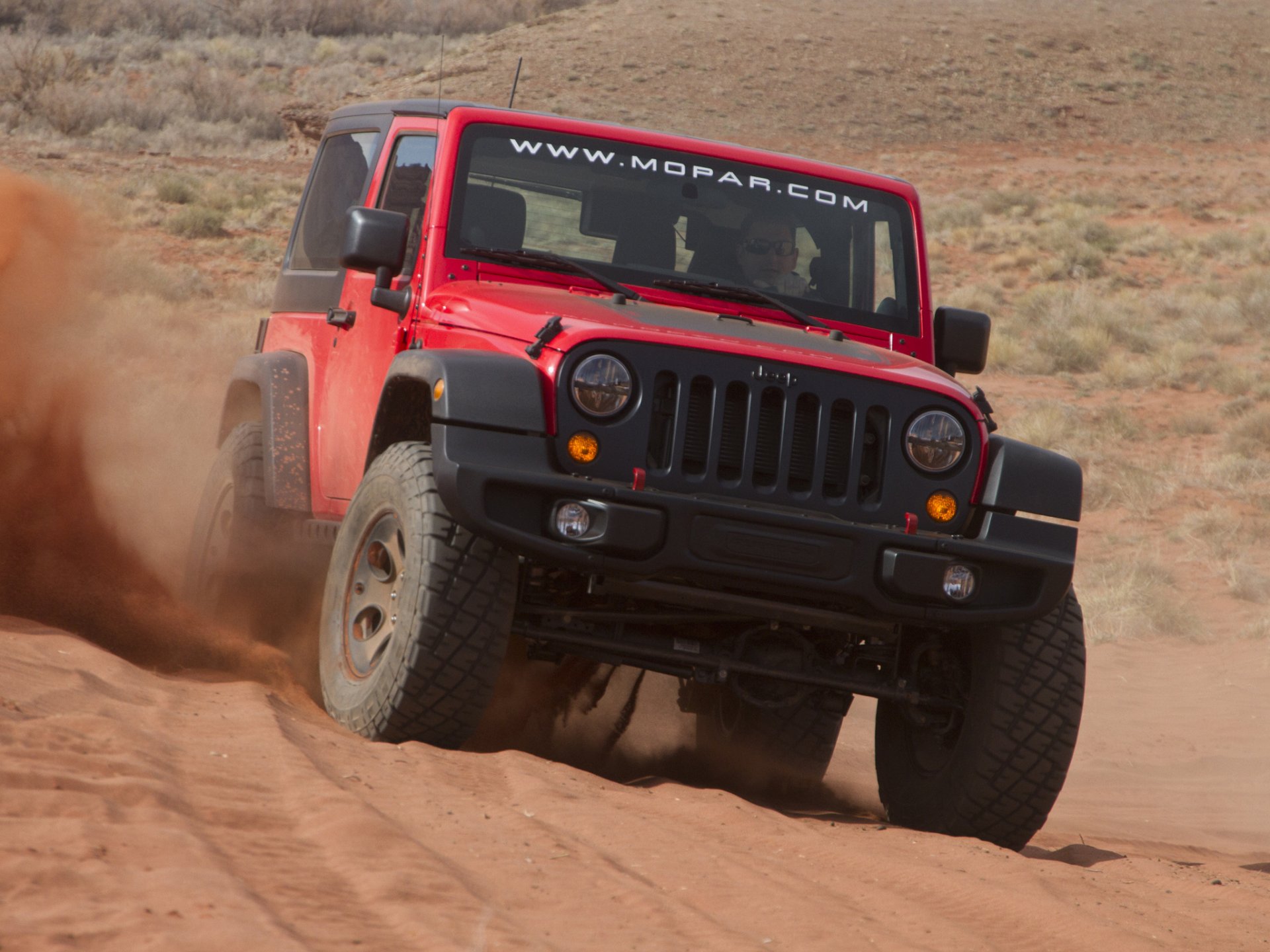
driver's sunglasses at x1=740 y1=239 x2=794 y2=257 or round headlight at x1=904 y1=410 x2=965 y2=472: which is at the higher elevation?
driver's sunglasses at x1=740 y1=239 x2=794 y2=257

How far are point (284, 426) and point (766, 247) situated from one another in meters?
2.07

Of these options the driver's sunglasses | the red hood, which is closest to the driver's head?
the driver's sunglasses

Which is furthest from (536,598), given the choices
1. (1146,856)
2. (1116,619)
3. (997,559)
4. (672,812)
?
(1116,619)

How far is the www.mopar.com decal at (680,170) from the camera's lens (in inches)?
211

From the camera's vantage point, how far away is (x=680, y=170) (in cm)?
548

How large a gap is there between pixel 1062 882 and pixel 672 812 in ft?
3.43

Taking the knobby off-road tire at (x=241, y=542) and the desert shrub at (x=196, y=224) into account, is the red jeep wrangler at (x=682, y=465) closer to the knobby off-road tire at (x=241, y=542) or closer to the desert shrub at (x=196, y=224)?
the knobby off-road tire at (x=241, y=542)

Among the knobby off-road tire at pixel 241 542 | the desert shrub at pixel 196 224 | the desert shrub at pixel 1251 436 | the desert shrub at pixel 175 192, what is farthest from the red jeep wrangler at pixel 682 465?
the desert shrub at pixel 175 192

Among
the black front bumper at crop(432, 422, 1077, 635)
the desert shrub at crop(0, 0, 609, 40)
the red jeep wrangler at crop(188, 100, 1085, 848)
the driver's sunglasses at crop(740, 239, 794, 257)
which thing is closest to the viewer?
the black front bumper at crop(432, 422, 1077, 635)

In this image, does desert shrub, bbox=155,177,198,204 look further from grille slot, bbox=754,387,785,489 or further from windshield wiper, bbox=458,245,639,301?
grille slot, bbox=754,387,785,489

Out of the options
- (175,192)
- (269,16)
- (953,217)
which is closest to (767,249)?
(175,192)

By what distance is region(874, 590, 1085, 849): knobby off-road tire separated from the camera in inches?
183

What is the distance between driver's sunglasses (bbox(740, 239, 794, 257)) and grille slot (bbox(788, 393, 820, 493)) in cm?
122

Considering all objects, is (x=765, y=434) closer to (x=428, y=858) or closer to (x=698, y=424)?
(x=698, y=424)
